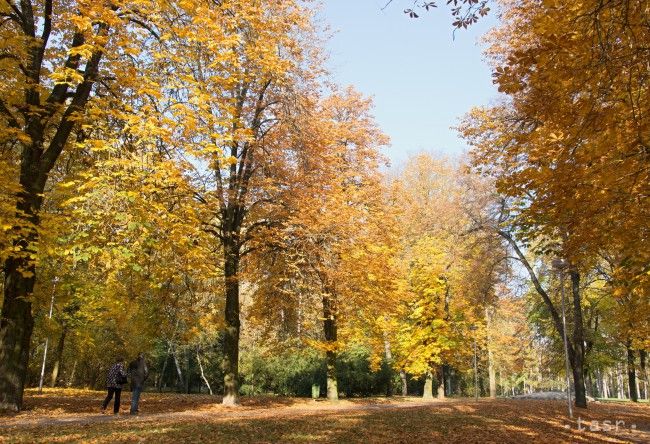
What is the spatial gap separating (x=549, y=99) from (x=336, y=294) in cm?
1232

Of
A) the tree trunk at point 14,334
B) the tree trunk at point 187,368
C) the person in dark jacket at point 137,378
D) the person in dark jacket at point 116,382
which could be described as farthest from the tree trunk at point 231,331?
the tree trunk at point 187,368

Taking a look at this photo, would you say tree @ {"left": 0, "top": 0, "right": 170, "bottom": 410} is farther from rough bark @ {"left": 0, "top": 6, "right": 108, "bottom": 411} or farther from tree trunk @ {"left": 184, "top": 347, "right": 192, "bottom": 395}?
tree trunk @ {"left": 184, "top": 347, "right": 192, "bottom": 395}

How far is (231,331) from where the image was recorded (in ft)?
52.5

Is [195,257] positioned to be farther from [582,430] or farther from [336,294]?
[582,430]

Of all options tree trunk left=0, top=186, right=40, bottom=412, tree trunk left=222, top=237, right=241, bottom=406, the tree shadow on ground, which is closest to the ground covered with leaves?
the tree shadow on ground

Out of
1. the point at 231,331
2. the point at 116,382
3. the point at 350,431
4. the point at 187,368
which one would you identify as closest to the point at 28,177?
the point at 116,382

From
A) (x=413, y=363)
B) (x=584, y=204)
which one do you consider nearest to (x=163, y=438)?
(x=584, y=204)

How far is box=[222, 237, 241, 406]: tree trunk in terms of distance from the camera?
1564 centimetres

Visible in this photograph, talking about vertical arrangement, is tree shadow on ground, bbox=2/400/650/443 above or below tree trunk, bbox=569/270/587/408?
below

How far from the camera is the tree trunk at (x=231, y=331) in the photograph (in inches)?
616

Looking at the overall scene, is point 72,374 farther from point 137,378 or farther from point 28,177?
point 28,177

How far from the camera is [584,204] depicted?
6.77 meters

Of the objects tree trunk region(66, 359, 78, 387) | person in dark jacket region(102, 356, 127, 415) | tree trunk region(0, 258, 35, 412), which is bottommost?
tree trunk region(66, 359, 78, 387)

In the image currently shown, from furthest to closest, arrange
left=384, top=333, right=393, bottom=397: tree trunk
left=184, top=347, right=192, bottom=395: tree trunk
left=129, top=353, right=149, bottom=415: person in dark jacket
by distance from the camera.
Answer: left=184, top=347, right=192, bottom=395: tree trunk, left=384, top=333, right=393, bottom=397: tree trunk, left=129, top=353, right=149, bottom=415: person in dark jacket
